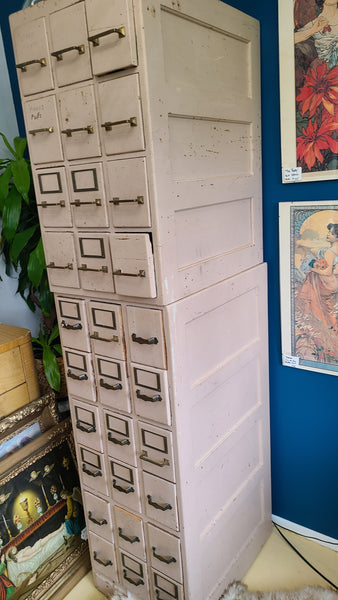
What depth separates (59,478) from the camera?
68.6 inches

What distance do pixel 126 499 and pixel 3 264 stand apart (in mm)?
1114

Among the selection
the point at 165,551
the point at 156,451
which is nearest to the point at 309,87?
the point at 156,451

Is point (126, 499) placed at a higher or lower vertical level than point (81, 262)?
lower

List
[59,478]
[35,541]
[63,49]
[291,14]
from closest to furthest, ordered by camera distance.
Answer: [63,49] < [291,14] < [35,541] < [59,478]

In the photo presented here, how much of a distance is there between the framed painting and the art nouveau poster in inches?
A: 38.1

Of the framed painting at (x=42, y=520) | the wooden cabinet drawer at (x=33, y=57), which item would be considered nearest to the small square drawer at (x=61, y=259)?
the wooden cabinet drawer at (x=33, y=57)

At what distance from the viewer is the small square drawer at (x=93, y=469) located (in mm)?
1515

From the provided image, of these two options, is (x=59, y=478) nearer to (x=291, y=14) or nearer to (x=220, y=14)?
(x=220, y=14)

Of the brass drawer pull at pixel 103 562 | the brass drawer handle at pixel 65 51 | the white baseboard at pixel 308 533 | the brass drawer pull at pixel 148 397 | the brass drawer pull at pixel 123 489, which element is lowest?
the white baseboard at pixel 308 533

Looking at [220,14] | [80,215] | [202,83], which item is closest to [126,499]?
[80,215]

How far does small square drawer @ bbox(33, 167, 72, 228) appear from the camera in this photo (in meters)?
1.28

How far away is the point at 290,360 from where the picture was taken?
5.60 ft

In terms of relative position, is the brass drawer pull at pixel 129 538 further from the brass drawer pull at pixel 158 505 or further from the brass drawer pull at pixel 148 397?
the brass drawer pull at pixel 148 397

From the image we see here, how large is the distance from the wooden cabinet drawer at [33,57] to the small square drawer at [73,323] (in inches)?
24.0
